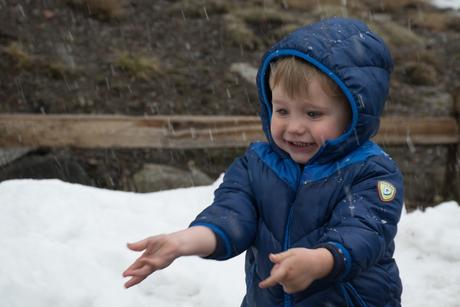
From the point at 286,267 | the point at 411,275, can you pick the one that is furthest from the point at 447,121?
the point at 286,267

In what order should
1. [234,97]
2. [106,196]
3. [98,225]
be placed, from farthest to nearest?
[234,97] < [106,196] < [98,225]

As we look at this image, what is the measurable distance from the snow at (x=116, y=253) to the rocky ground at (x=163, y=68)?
1.84m

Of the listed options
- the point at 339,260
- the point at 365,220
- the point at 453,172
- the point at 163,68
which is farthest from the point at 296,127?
the point at 163,68

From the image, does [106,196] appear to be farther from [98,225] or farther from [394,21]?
[394,21]

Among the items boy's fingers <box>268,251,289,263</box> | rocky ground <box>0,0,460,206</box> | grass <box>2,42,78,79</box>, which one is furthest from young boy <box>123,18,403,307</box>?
grass <box>2,42,78,79</box>

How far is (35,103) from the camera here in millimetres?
8172

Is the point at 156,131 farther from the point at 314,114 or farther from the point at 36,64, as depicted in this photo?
the point at 36,64

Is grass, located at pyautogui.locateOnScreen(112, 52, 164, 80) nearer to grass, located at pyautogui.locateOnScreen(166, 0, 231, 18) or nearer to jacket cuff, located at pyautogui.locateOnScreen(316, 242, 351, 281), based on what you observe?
grass, located at pyautogui.locateOnScreen(166, 0, 231, 18)

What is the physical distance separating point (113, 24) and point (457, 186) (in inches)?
261

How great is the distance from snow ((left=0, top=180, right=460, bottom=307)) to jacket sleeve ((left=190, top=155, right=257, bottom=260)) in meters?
1.40

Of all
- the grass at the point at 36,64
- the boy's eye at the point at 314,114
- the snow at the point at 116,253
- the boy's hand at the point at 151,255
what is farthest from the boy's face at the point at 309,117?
the grass at the point at 36,64

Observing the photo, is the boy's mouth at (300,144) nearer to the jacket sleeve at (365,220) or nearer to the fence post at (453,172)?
the jacket sleeve at (365,220)

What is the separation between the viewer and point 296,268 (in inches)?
71.2

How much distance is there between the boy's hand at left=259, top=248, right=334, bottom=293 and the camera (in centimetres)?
177
